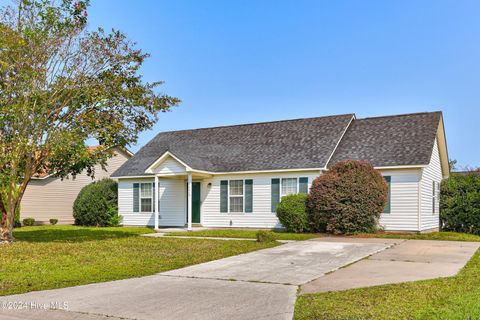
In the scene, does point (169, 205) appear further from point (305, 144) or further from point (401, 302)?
point (401, 302)

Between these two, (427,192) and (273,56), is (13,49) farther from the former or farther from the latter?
(427,192)

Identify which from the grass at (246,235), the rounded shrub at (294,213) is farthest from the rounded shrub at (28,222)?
the rounded shrub at (294,213)

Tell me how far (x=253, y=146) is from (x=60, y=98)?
1106cm

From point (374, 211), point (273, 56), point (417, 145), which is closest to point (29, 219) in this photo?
point (273, 56)

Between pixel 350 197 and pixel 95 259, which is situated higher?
pixel 350 197

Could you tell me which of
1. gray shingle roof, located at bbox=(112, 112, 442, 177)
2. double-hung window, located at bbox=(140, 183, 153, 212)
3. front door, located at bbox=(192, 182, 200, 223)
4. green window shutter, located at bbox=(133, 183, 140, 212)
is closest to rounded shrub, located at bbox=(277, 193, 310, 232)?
gray shingle roof, located at bbox=(112, 112, 442, 177)

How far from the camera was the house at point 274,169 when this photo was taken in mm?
19344

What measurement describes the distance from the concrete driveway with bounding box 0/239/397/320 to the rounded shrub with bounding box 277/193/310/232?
25.2 ft

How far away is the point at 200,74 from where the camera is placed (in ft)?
68.2

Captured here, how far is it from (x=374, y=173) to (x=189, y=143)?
456 inches

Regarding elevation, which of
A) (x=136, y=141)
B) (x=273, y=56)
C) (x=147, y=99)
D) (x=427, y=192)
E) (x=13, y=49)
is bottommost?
(x=427, y=192)

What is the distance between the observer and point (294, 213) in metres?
18.8

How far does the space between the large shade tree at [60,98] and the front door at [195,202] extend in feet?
25.3

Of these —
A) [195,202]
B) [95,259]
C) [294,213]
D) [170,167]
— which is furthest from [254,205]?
[95,259]
